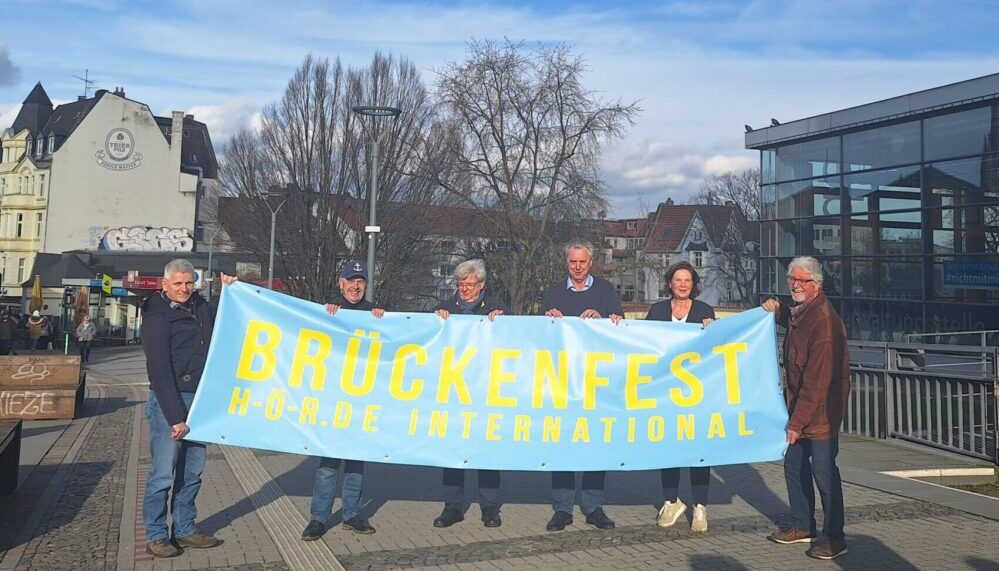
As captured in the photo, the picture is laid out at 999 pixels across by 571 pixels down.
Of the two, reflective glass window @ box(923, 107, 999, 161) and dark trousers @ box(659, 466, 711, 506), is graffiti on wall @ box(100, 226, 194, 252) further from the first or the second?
dark trousers @ box(659, 466, 711, 506)

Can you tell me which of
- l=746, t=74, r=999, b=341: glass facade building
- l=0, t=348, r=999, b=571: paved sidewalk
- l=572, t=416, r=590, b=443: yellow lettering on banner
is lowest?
l=0, t=348, r=999, b=571: paved sidewalk

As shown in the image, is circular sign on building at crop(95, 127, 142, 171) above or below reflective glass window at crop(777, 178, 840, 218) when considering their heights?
above

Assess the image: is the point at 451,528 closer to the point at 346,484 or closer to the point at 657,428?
the point at 346,484

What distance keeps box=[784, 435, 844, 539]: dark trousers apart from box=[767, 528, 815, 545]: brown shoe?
0.12 feet

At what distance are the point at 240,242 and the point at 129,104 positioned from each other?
35423 millimetres

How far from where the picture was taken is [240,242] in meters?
40.5

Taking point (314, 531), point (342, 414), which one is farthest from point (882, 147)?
point (314, 531)

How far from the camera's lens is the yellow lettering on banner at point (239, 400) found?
6332 millimetres

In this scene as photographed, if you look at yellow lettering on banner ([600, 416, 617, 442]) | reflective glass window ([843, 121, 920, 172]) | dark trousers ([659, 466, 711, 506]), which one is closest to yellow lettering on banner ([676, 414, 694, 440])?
dark trousers ([659, 466, 711, 506])

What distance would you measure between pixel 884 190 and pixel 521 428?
77.0 feet

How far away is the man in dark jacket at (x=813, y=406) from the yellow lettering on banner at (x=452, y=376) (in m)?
2.30

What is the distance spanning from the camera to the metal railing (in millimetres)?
10422

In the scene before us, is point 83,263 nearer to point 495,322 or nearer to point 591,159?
point 591,159

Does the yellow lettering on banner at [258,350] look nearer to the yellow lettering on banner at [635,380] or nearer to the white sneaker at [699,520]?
the yellow lettering on banner at [635,380]
